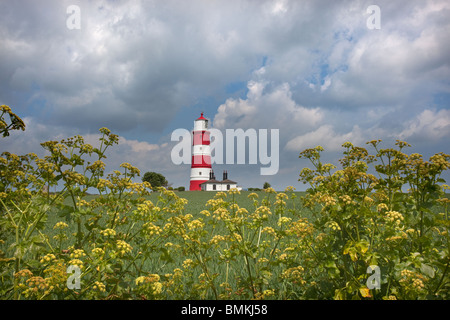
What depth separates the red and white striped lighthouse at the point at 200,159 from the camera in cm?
7144

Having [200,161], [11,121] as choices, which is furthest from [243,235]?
[200,161]

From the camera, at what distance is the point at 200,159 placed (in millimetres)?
71750

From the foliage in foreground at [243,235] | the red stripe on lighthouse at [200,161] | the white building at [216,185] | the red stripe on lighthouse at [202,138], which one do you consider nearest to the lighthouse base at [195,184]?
the red stripe on lighthouse at [200,161]

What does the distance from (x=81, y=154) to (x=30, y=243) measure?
49.6 inches

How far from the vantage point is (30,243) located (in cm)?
312

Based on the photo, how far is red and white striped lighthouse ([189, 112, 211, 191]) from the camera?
71438 mm

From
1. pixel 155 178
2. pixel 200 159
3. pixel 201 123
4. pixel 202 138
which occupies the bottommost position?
pixel 155 178

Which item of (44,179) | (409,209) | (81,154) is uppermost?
(81,154)

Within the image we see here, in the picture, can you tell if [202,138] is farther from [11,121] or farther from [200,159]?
[11,121]

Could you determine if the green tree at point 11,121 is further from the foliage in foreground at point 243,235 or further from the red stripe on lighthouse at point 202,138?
the red stripe on lighthouse at point 202,138

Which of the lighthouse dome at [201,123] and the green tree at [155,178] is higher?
the lighthouse dome at [201,123]
